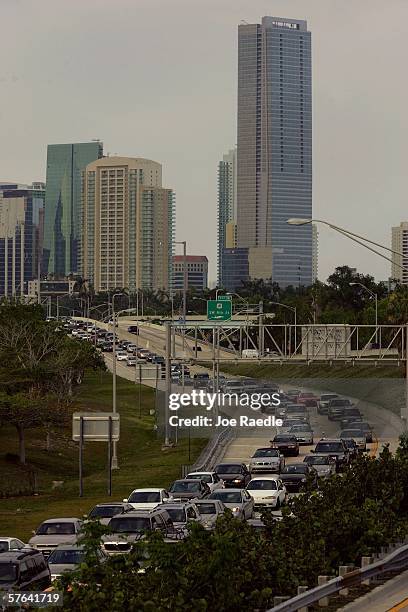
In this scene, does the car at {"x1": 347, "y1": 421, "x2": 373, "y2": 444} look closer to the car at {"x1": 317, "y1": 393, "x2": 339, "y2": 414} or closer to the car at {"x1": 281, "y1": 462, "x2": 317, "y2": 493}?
the car at {"x1": 317, "y1": 393, "x2": 339, "y2": 414}

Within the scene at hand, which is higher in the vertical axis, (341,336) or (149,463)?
(341,336)

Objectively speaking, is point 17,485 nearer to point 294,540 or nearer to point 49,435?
point 49,435

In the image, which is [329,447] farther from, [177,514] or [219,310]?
[177,514]

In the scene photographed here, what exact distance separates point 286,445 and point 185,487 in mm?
19763

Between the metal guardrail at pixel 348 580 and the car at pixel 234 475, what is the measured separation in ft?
81.7

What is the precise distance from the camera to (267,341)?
164125 millimetres

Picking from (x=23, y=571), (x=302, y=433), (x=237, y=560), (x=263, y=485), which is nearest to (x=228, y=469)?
(x=263, y=485)

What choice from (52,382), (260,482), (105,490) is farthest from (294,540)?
(52,382)

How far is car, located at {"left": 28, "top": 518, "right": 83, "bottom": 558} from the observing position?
35.4 m

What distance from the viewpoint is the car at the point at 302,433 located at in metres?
73.4

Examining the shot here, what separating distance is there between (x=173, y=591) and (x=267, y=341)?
14275cm

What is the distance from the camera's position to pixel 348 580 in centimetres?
2553

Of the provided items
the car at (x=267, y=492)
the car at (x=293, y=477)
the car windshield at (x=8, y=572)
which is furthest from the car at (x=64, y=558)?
the car at (x=293, y=477)

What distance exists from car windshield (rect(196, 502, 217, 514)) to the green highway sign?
4110cm
